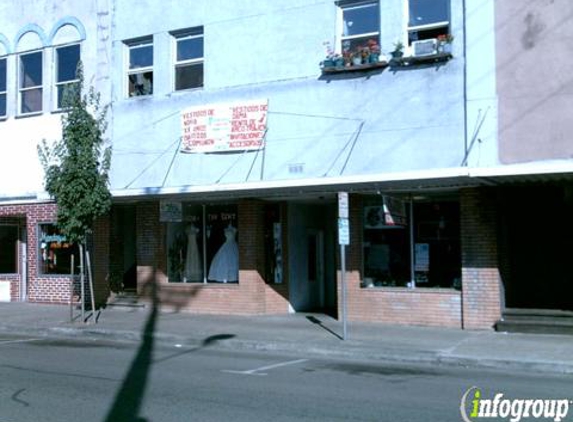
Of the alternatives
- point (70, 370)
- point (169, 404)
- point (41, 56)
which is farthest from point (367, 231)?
point (41, 56)

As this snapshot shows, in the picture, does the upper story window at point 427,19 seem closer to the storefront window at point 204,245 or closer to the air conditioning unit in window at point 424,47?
the air conditioning unit in window at point 424,47

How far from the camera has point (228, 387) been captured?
30.9ft

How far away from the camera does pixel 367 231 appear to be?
1664cm

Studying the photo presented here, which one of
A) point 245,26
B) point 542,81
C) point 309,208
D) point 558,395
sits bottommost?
point 558,395

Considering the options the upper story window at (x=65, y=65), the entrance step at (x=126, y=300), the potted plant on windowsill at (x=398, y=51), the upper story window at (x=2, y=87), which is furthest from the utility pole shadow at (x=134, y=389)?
the upper story window at (x=2, y=87)

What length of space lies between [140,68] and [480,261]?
34.5 ft

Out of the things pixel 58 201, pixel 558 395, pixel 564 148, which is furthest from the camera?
pixel 58 201

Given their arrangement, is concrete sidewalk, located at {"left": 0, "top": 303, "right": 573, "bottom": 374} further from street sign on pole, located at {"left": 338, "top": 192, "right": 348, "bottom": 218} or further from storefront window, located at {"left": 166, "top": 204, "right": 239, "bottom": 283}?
street sign on pole, located at {"left": 338, "top": 192, "right": 348, "bottom": 218}

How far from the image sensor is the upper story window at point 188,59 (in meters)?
18.7

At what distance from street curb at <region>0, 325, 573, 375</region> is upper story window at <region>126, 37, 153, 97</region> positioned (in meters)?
7.00

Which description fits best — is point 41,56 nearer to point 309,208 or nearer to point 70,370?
point 309,208

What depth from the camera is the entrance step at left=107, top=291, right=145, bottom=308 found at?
19469mm

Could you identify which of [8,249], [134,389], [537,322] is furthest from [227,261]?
[134,389]

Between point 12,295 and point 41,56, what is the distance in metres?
7.37
